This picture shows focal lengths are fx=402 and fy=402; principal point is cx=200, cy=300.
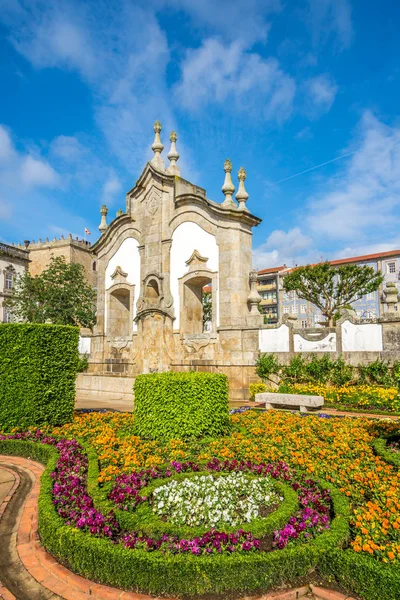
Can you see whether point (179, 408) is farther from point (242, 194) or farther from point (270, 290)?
point (270, 290)

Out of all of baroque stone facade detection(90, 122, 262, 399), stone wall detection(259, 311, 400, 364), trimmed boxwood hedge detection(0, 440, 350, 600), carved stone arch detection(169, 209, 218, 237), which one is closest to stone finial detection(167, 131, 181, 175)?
baroque stone facade detection(90, 122, 262, 399)

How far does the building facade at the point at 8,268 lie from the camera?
44.9m

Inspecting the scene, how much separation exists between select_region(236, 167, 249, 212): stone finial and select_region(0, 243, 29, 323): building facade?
35.0 m

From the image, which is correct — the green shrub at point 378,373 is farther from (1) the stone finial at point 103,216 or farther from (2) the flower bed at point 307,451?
(1) the stone finial at point 103,216

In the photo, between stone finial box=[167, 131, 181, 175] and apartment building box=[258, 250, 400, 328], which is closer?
stone finial box=[167, 131, 181, 175]

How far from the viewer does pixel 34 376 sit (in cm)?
907

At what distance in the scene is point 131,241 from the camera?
20359 millimetres

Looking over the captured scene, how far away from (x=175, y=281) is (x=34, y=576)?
48.2ft

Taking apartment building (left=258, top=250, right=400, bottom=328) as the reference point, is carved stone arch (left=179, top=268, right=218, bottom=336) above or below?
below

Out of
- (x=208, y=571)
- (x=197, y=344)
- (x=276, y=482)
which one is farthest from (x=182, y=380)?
(x=197, y=344)

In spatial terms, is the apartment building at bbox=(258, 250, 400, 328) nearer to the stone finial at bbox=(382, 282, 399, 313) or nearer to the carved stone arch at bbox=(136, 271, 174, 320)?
the carved stone arch at bbox=(136, 271, 174, 320)

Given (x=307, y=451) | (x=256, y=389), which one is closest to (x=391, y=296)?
(x=256, y=389)

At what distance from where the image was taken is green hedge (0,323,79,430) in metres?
8.84

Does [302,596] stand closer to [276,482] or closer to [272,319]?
[276,482]
